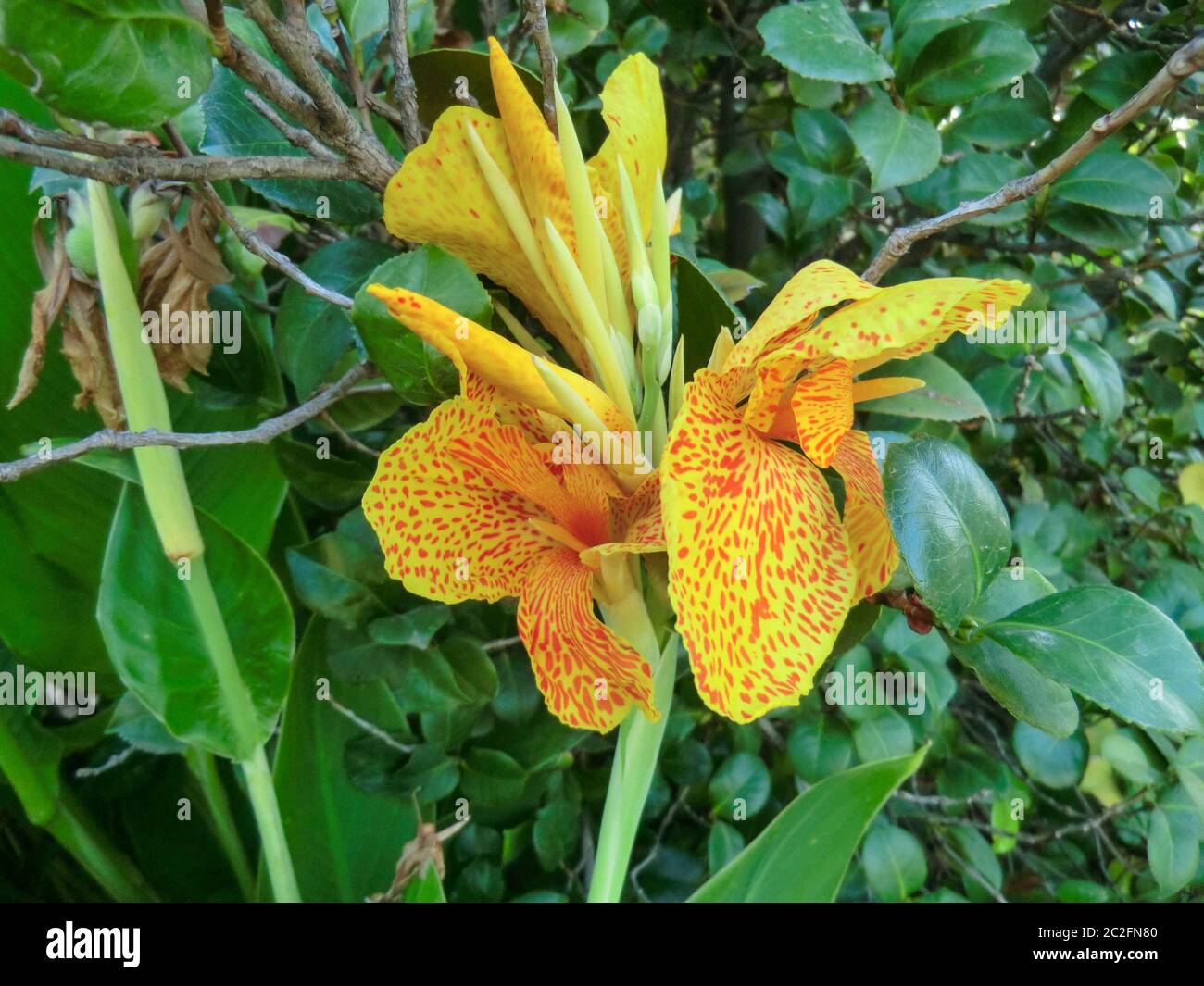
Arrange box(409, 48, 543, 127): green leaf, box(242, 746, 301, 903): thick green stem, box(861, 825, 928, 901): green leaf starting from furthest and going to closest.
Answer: box(861, 825, 928, 901): green leaf → box(242, 746, 301, 903): thick green stem → box(409, 48, 543, 127): green leaf

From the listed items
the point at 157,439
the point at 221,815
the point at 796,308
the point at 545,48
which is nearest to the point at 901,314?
the point at 796,308

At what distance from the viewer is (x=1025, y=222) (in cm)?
55

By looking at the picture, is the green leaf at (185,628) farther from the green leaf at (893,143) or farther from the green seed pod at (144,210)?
the green leaf at (893,143)

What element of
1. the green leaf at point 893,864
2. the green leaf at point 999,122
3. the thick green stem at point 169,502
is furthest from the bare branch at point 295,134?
the green leaf at point 893,864

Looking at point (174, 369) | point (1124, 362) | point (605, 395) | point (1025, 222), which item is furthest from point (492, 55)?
point (1124, 362)

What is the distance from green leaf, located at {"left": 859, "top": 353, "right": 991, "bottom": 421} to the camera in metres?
0.42

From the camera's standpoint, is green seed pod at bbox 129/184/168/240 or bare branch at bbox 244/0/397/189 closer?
bare branch at bbox 244/0/397/189

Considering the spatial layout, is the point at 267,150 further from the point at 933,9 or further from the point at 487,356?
the point at 933,9

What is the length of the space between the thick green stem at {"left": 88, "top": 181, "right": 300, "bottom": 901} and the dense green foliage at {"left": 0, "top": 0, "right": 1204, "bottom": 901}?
0.04 feet

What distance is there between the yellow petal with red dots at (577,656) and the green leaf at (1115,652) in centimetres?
13

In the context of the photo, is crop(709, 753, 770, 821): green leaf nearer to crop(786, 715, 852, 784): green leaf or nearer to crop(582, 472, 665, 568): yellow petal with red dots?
crop(786, 715, 852, 784): green leaf

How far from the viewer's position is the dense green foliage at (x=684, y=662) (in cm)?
35

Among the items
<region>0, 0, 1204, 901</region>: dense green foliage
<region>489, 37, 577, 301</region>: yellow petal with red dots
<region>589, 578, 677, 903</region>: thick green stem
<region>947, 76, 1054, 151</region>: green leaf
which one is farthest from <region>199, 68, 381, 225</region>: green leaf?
<region>947, 76, 1054, 151</region>: green leaf

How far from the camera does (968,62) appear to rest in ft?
1.36
